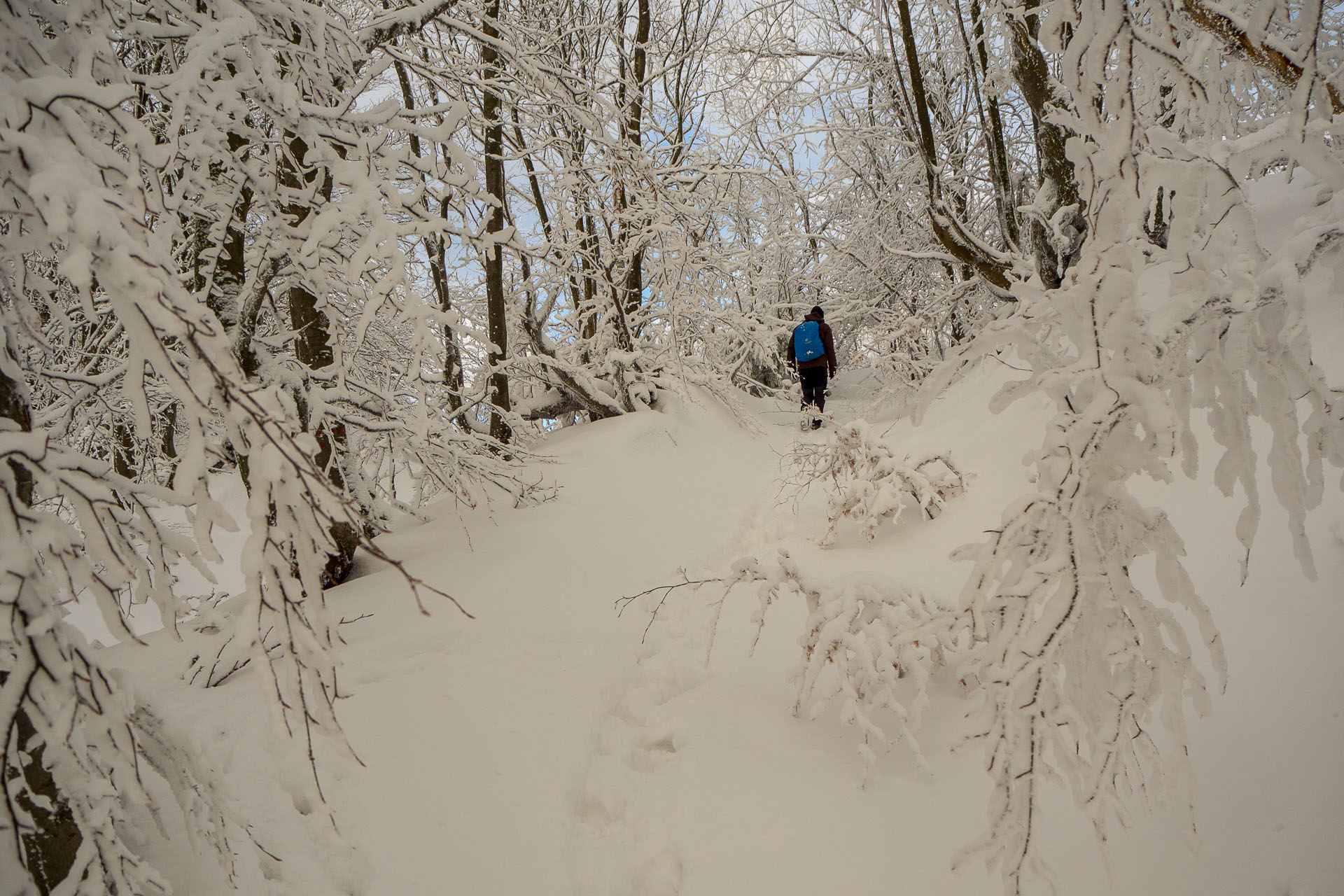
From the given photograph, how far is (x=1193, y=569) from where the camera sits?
2.18 metres

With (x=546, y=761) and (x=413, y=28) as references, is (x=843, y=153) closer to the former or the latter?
(x=413, y=28)

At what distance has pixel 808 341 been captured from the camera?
352 inches

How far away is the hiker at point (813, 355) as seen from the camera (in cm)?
889

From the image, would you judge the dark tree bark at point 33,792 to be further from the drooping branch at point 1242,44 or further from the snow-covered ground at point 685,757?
the drooping branch at point 1242,44

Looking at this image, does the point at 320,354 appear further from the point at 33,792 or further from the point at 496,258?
the point at 33,792

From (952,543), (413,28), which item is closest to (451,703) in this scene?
(952,543)

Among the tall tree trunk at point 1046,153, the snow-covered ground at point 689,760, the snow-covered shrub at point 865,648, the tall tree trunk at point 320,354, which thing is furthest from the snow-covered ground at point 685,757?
the tall tree trunk at point 1046,153

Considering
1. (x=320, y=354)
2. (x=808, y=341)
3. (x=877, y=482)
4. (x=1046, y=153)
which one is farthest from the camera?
(x=808, y=341)

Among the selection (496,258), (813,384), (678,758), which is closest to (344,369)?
(678,758)

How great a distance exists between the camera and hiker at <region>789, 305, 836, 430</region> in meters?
8.89

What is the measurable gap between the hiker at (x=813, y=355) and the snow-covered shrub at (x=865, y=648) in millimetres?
6380

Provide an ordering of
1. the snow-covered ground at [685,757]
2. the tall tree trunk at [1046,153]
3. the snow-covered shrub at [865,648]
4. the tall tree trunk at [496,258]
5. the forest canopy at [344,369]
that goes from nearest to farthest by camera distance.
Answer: the forest canopy at [344,369] → the snow-covered ground at [685,757] → the snow-covered shrub at [865,648] → the tall tree trunk at [1046,153] → the tall tree trunk at [496,258]

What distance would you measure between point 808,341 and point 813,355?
21 cm

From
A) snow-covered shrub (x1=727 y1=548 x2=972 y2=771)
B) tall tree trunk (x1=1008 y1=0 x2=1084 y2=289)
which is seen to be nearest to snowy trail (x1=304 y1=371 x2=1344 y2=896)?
snow-covered shrub (x1=727 y1=548 x2=972 y2=771)
